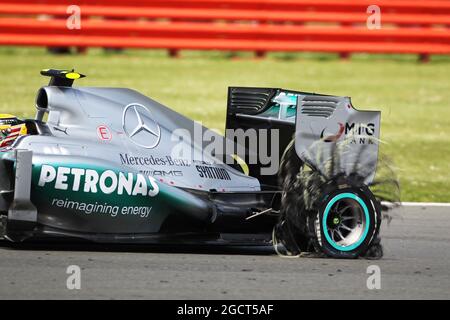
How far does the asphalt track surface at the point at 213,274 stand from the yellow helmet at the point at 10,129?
0.85 meters

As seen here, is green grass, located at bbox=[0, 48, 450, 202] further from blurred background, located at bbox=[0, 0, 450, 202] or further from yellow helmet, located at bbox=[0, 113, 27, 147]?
yellow helmet, located at bbox=[0, 113, 27, 147]

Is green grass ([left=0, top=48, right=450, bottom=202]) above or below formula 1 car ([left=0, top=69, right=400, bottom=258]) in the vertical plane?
above

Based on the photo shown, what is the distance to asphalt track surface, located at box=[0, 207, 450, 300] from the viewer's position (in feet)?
18.5

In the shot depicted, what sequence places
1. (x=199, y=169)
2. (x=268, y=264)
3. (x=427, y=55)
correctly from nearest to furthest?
1. (x=268, y=264)
2. (x=199, y=169)
3. (x=427, y=55)

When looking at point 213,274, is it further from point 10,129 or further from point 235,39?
point 235,39

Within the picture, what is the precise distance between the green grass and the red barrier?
0.50 metres

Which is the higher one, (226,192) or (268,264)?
(226,192)

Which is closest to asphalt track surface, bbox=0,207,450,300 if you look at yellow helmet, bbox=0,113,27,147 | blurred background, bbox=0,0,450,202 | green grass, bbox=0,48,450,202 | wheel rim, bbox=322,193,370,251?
wheel rim, bbox=322,193,370,251

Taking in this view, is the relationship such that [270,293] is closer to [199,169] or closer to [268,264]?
[268,264]

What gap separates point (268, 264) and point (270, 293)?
0.88 metres

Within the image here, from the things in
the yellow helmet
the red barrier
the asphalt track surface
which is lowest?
the asphalt track surface

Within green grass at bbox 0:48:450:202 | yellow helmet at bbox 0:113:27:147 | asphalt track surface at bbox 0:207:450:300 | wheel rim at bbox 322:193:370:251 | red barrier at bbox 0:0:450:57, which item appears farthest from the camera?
red barrier at bbox 0:0:450:57
